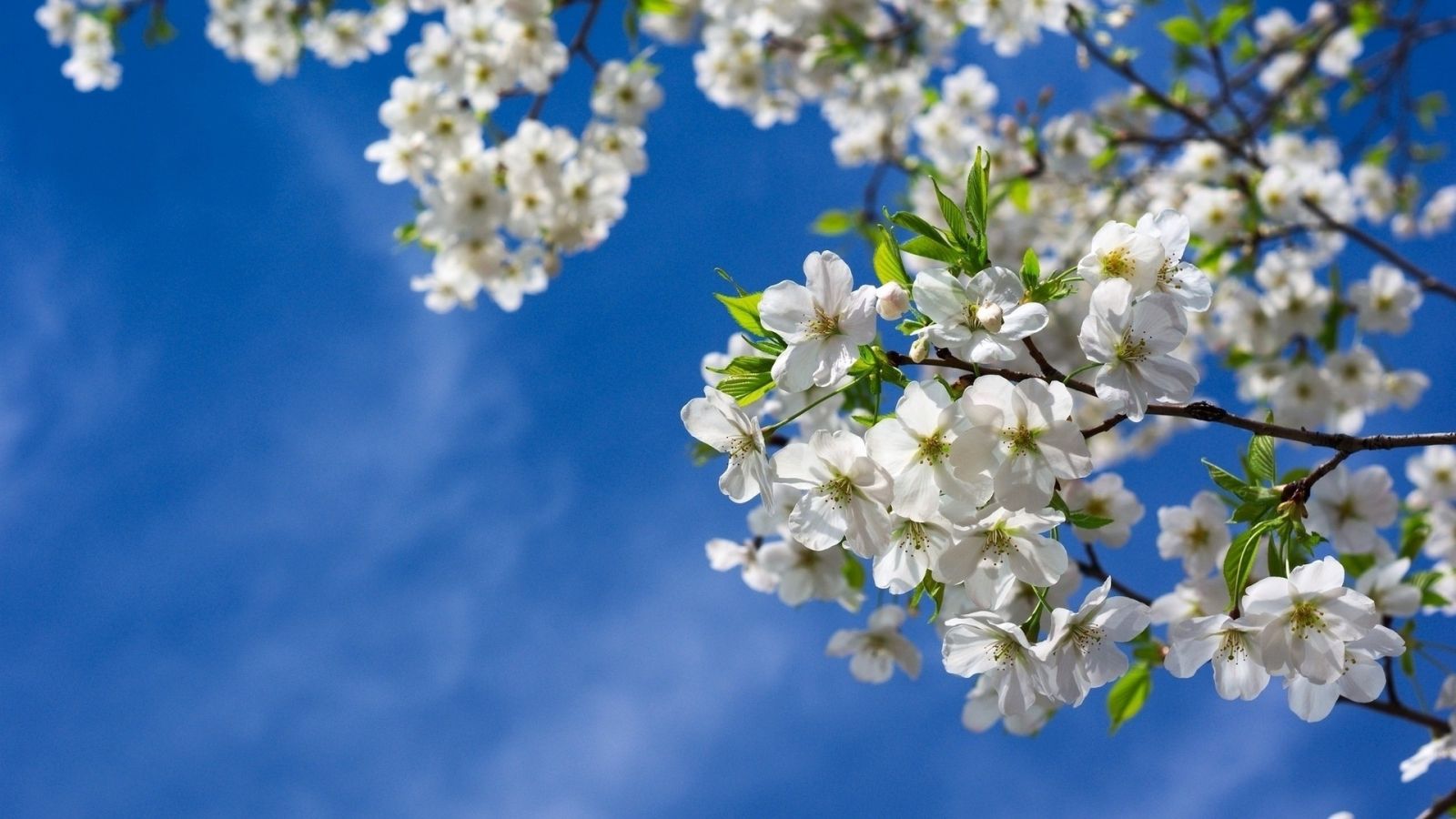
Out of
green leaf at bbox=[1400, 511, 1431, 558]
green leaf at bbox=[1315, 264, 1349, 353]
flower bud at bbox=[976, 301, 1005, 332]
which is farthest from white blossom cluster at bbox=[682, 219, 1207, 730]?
green leaf at bbox=[1315, 264, 1349, 353]

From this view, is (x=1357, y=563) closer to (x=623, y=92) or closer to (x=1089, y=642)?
(x=1089, y=642)

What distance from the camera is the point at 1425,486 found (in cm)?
522

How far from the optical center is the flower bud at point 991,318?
56.9 inches

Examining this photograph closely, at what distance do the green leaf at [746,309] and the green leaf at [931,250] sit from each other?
0.86 ft

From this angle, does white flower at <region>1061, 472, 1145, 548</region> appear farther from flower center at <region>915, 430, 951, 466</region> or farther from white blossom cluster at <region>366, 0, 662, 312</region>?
white blossom cluster at <region>366, 0, 662, 312</region>

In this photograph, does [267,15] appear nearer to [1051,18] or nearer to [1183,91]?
[1051,18]

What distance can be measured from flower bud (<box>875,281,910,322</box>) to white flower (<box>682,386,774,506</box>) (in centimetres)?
27

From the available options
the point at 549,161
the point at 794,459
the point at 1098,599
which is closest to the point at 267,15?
the point at 549,161

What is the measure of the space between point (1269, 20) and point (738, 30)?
4496 mm

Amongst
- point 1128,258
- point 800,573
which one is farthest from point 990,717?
point 1128,258

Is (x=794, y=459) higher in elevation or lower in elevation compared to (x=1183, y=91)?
lower

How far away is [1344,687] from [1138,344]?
70 cm

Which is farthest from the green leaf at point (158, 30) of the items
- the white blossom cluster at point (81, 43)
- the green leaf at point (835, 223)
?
the green leaf at point (835, 223)

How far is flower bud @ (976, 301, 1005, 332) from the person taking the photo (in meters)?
1.44
